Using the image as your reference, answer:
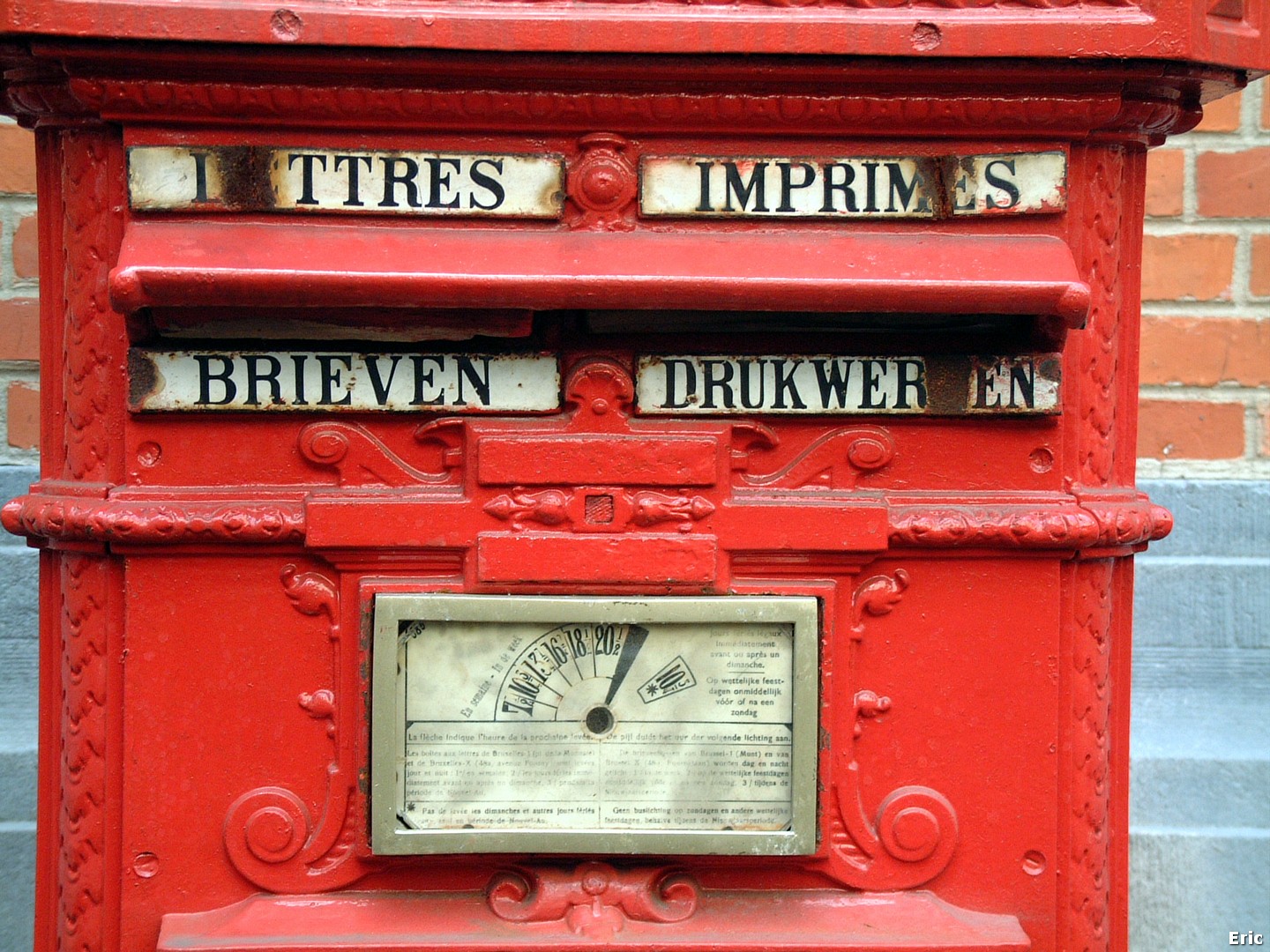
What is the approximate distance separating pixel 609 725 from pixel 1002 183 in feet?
2.56

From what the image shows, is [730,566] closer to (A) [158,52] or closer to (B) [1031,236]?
(B) [1031,236]

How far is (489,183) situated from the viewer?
1.43 meters

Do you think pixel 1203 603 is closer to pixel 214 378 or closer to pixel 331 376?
pixel 331 376

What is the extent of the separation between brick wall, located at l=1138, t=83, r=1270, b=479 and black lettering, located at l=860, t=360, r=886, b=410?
100 centimetres

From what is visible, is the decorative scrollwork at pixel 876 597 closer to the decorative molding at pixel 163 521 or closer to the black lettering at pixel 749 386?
the black lettering at pixel 749 386

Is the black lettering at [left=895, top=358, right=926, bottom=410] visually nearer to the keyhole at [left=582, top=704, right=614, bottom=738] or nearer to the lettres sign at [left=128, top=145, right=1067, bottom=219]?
the lettres sign at [left=128, top=145, right=1067, bottom=219]

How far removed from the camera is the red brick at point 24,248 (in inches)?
86.9

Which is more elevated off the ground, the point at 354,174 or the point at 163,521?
the point at 354,174

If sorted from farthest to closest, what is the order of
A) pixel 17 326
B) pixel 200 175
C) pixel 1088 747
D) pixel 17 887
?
pixel 17 326 → pixel 17 887 → pixel 1088 747 → pixel 200 175

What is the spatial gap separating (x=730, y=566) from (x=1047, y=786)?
1.56 feet

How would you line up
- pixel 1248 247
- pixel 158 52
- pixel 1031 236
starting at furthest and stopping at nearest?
pixel 1248 247 < pixel 1031 236 < pixel 158 52

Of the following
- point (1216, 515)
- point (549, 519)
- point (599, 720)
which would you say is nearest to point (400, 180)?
point (549, 519)

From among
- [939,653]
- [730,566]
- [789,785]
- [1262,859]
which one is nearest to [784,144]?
[730,566]

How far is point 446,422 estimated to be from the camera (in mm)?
1464
